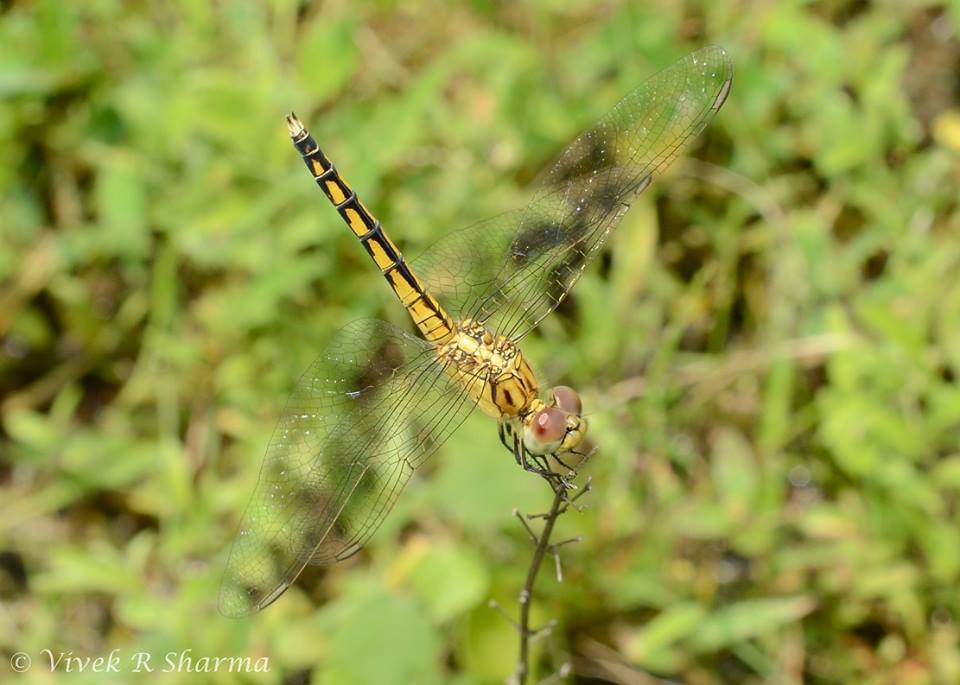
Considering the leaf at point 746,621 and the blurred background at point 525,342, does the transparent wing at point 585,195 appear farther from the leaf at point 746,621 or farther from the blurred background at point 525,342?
the leaf at point 746,621

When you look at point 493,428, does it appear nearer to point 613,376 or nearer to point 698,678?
point 613,376

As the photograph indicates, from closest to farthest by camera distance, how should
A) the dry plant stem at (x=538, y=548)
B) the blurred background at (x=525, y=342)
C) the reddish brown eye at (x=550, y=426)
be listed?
the dry plant stem at (x=538, y=548)
the reddish brown eye at (x=550, y=426)
the blurred background at (x=525, y=342)

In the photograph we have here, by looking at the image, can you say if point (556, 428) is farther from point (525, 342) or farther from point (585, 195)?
point (525, 342)

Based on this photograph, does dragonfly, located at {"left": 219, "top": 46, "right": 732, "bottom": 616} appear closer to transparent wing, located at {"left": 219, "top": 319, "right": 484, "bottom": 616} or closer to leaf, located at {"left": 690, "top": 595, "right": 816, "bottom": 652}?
transparent wing, located at {"left": 219, "top": 319, "right": 484, "bottom": 616}

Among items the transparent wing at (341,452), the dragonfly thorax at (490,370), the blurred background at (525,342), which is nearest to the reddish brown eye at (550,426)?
the dragonfly thorax at (490,370)

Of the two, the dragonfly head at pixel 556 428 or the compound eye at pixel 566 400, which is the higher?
the compound eye at pixel 566 400

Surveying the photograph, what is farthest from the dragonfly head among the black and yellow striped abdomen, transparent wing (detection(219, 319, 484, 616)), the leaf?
the leaf
